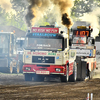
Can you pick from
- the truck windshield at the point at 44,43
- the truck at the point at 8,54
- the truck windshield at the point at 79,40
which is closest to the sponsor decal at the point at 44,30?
the truck windshield at the point at 44,43

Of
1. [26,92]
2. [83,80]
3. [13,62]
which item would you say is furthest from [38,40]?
[13,62]

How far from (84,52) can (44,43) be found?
6.98 meters

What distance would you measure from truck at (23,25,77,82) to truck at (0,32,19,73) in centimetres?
675

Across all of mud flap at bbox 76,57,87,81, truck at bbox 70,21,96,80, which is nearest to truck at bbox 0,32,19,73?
truck at bbox 70,21,96,80

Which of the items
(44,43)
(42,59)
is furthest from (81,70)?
(44,43)

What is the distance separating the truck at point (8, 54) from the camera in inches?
1122

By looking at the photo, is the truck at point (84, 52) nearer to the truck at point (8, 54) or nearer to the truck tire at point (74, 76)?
the truck tire at point (74, 76)

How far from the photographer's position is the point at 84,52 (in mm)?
28016

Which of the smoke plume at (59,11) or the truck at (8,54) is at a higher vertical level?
the smoke plume at (59,11)

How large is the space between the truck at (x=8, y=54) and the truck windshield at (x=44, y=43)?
7010 mm

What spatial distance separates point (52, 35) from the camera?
71.1 feet

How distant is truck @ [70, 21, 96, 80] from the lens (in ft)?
77.2

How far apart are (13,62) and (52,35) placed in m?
7.66

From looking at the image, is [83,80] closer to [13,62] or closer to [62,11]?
[13,62]
